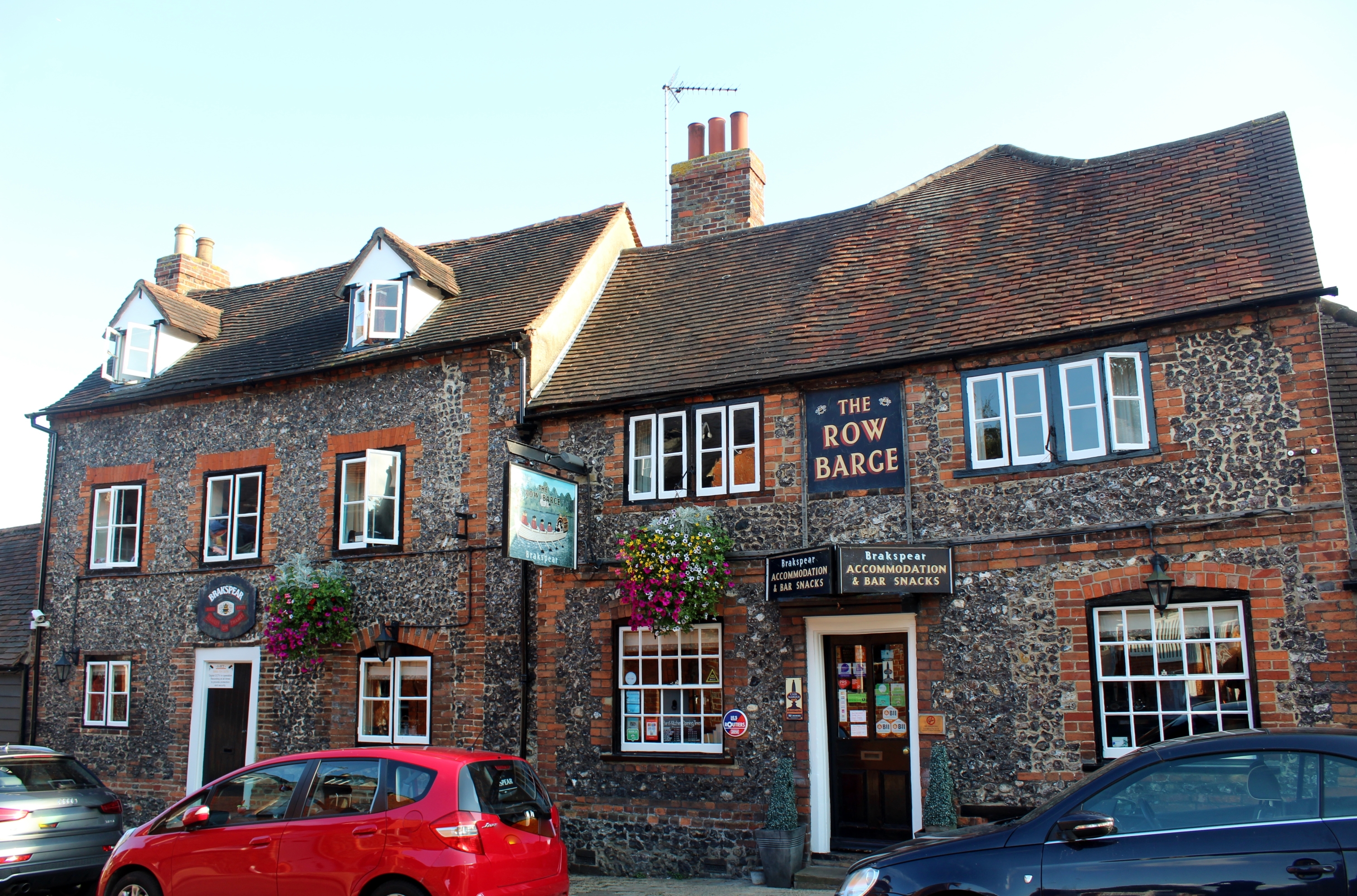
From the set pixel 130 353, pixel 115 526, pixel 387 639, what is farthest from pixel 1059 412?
pixel 130 353

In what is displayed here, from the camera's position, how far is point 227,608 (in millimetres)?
14547

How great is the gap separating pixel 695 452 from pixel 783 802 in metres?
4.04

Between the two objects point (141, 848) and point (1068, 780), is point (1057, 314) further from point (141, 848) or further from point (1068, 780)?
point (141, 848)

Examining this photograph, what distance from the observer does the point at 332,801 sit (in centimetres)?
776

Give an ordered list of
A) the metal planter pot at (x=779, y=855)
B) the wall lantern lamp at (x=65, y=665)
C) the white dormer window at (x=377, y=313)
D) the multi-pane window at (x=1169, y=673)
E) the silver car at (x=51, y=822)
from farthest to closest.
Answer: the wall lantern lamp at (x=65, y=665)
the white dormer window at (x=377, y=313)
the metal planter pot at (x=779, y=855)
the silver car at (x=51, y=822)
the multi-pane window at (x=1169, y=673)

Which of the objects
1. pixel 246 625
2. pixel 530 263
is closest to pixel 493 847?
pixel 246 625

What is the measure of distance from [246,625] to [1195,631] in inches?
472

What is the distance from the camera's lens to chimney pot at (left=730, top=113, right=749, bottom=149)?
53.4ft

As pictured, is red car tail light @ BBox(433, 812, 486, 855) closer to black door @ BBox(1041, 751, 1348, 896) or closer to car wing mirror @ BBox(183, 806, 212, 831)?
car wing mirror @ BBox(183, 806, 212, 831)

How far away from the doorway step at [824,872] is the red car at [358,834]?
10.2 ft

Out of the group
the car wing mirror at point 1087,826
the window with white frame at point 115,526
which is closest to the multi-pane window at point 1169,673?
the car wing mirror at point 1087,826

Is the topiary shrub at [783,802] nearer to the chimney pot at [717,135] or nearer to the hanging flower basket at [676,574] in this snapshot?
the hanging flower basket at [676,574]

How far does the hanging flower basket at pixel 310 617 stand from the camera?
13.2 m

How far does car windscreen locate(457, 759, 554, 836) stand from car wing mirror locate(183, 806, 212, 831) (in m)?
2.29
